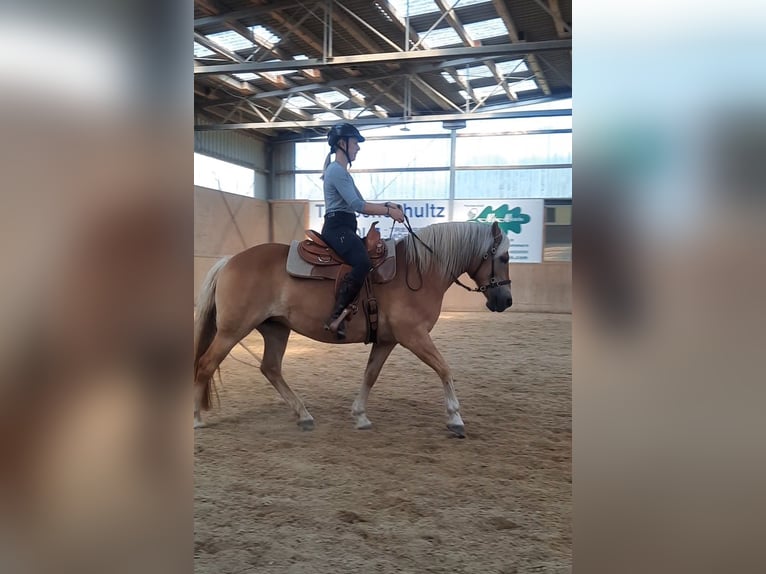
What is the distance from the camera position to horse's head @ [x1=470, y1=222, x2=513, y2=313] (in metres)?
4.04

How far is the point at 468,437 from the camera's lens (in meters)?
3.59

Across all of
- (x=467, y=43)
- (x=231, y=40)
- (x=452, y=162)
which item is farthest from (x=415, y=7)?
(x=452, y=162)

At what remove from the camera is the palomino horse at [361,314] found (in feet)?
12.5

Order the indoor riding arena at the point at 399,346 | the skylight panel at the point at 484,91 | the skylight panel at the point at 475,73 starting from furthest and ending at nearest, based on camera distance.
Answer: the skylight panel at the point at 484,91 < the skylight panel at the point at 475,73 < the indoor riding arena at the point at 399,346

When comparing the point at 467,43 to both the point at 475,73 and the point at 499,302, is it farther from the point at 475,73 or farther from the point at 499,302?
the point at 499,302

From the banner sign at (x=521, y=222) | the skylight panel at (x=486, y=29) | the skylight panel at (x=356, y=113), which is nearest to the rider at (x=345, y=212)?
the skylight panel at (x=486, y=29)

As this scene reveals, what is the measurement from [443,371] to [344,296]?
2.77ft

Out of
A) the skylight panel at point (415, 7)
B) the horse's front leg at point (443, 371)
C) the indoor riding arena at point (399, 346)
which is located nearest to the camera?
the indoor riding arena at point (399, 346)

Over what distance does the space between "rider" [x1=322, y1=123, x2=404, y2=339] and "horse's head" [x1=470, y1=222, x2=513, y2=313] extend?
0.71m

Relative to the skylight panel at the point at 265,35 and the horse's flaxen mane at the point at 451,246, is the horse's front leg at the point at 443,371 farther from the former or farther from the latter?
the skylight panel at the point at 265,35

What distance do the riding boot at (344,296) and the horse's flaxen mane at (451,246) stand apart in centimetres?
51
